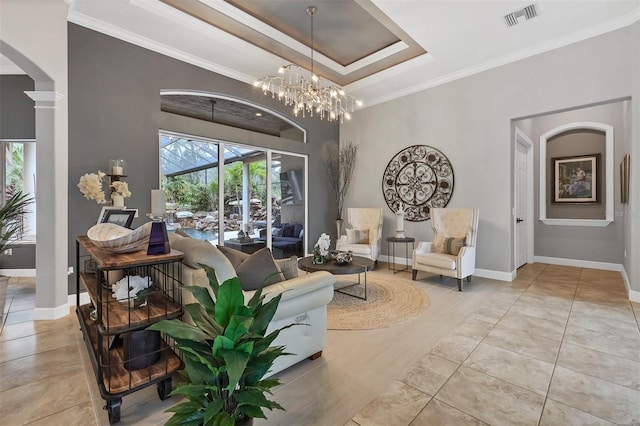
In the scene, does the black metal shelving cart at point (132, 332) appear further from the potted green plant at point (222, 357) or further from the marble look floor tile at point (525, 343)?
the marble look floor tile at point (525, 343)

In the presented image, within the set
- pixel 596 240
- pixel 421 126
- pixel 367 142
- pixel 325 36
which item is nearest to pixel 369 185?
pixel 367 142

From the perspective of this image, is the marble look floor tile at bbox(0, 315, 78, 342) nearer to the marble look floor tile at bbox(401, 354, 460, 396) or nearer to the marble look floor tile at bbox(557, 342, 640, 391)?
the marble look floor tile at bbox(401, 354, 460, 396)

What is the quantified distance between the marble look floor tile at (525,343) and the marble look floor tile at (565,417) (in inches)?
24.9

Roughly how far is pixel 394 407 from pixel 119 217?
2947 millimetres

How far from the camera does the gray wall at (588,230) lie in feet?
17.3

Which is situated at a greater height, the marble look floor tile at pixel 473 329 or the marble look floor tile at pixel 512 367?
the marble look floor tile at pixel 473 329

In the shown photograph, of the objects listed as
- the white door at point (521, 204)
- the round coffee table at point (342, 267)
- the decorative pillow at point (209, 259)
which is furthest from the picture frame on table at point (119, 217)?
the white door at point (521, 204)

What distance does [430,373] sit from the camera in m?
2.19

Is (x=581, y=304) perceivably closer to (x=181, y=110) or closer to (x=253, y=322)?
(x=253, y=322)

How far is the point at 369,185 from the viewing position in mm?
6543

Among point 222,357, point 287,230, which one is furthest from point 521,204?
point 222,357

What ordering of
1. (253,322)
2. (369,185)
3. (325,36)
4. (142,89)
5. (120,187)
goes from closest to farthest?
(253,322) → (120,187) → (142,89) → (325,36) → (369,185)

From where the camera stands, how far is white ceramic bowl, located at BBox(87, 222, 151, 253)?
177 centimetres

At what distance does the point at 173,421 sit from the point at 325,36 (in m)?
4.83
